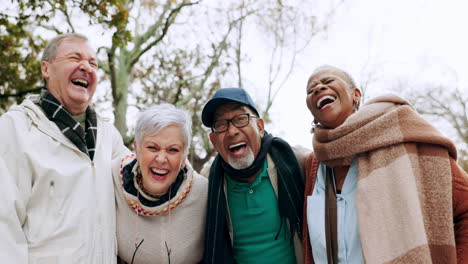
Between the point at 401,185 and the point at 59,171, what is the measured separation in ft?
7.51

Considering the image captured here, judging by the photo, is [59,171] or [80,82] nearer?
[59,171]

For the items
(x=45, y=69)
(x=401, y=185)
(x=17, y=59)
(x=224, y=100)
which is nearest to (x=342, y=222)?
(x=401, y=185)

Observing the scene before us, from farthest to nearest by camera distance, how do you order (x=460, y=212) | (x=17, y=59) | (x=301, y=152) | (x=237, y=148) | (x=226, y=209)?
(x=17, y=59) → (x=301, y=152) → (x=237, y=148) → (x=226, y=209) → (x=460, y=212)

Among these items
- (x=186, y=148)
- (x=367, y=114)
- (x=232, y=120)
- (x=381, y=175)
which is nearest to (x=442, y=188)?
(x=381, y=175)

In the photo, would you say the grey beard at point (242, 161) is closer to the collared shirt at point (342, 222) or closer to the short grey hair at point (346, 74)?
the collared shirt at point (342, 222)

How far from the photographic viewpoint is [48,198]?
223cm

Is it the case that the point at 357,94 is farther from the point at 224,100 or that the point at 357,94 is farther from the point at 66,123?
the point at 66,123

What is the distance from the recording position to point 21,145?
2189mm

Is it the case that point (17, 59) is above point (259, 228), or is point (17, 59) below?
above

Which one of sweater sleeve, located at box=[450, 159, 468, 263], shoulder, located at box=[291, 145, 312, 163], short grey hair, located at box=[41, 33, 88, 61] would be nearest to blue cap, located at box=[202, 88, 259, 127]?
shoulder, located at box=[291, 145, 312, 163]

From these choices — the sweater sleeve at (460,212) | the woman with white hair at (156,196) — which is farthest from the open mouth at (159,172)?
the sweater sleeve at (460,212)

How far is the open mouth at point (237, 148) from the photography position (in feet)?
9.34

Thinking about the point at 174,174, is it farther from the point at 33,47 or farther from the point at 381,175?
the point at 33,47

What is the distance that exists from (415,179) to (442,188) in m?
0.15
